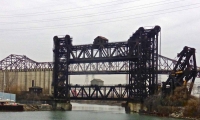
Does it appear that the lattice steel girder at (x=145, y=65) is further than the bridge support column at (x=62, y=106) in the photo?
No

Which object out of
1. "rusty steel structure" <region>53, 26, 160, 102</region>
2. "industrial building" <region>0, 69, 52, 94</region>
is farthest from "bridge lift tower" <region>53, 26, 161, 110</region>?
Answer: "industrial building" <region>0, 69, 52, 94</region>

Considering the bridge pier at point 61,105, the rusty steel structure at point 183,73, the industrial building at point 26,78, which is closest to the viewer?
the rusty steel structure at point 183,73

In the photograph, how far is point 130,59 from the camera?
74625mm

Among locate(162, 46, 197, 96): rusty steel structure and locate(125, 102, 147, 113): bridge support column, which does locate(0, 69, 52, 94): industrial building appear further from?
locate(162, 46, 197, 96): rusty steel structure

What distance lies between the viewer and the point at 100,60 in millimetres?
79188

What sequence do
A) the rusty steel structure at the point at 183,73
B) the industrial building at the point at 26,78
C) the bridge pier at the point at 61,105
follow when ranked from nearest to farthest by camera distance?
the rusty steel structure at the point at 183,73, the bridge pier at the point at 61,105, the industrial building at the point at 26,78

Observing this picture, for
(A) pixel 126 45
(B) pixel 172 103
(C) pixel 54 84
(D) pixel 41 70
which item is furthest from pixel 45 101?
(D) pixel 41 70

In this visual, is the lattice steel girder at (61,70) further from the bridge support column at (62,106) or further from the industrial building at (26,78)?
the industrial building at (26,78)

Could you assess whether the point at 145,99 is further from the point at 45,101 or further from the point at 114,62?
the point at 45,101

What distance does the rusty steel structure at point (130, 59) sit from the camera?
73.9 meters

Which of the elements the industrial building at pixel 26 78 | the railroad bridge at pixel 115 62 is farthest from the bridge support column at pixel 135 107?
the industrial building at pixel 26 78

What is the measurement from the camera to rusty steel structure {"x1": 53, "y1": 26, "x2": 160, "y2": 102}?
242 feet

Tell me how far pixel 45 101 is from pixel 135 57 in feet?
92.8

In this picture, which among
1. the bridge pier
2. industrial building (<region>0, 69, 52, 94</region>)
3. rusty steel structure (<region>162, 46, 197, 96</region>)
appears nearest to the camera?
rusty steel structure (<region>162, 46, 197, 96</region>)
